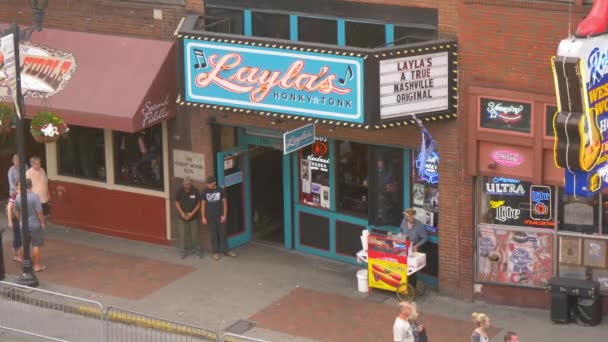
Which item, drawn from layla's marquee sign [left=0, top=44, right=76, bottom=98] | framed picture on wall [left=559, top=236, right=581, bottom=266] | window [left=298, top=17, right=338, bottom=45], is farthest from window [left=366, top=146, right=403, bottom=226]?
layla's marquee sign [left=0, top=44, right=76, bottom=98]

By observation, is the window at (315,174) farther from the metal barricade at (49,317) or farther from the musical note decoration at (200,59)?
the metal barricade at (49,317)

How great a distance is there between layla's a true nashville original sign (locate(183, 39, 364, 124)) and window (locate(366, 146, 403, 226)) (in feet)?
6.39

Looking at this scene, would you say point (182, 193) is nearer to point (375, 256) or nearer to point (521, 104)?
point (375, 256)

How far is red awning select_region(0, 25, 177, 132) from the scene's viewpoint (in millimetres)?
21828

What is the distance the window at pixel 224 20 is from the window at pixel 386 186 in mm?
3280

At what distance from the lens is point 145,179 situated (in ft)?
77.8

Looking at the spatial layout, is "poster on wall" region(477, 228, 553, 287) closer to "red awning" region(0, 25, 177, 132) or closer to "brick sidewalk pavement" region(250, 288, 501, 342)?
"brick sidewalk pavement" region(250, 288, 501, 342)

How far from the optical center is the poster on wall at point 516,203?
1945 centimetres

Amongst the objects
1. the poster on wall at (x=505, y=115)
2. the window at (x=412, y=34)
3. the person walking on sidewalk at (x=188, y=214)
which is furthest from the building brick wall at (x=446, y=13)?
the person walking on sidewalk at (x=188, y=214)

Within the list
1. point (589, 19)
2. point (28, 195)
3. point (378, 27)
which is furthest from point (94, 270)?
point (589, 19)

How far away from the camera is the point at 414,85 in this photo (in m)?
19.3

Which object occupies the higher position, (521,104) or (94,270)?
(521,104)

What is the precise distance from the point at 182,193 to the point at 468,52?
6169mm

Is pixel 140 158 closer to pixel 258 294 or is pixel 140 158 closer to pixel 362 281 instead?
pixel 258 294
